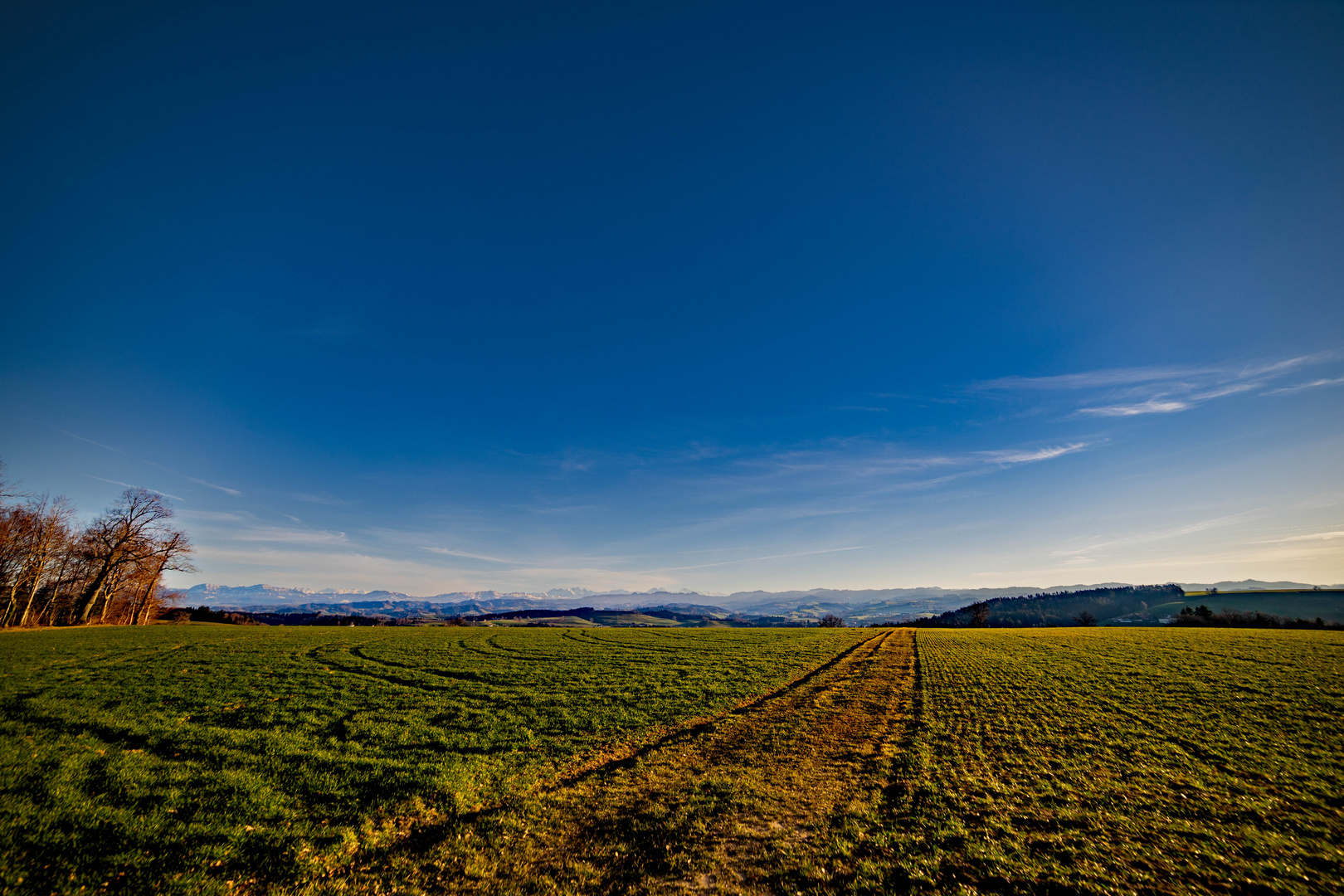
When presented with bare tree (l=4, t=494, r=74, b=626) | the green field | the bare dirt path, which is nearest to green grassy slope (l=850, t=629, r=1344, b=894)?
the green field

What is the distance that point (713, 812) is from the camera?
A: 41.6 ft

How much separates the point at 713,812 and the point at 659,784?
2479 mm

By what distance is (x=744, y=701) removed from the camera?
26.0 metres

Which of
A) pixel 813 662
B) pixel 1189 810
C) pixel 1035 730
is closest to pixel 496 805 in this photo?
pixel 1189 810

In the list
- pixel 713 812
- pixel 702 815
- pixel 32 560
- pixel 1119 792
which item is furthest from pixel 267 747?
pixel 32 560

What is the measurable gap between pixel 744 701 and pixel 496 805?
1646 cm

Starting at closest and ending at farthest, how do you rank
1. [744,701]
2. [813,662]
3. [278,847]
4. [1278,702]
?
[278,847] → [1278,702] → [744,701] → [813,662]

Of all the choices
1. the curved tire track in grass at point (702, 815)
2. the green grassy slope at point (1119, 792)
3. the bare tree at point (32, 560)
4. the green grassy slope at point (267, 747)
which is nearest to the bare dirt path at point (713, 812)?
the curved tire track in grass at point (702, 815)

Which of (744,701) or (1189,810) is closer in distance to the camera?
(1189,810)

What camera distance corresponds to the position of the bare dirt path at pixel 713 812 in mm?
9844

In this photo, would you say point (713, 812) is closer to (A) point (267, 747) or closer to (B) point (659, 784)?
(B) point (659, 784)

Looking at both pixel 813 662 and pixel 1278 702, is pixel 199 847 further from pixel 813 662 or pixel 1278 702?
pixel 1278 702

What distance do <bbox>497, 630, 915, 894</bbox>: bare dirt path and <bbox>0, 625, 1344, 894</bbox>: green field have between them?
91mm

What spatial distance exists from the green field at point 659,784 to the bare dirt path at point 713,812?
9cm
